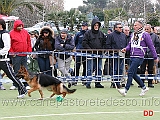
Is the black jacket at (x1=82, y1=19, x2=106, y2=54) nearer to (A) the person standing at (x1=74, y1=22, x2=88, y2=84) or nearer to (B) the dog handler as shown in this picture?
(A) the person standing at (x1=74, y1=22, x2=88, y2=84)

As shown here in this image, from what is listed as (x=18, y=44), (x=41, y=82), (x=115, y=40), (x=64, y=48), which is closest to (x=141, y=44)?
(x=115, y=40)

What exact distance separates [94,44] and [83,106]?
3893mm

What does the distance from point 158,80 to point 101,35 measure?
2.84 m

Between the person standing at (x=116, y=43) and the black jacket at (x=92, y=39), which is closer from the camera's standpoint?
the black jacket at (x=92, y=39)

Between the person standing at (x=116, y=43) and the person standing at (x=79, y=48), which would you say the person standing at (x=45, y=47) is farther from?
the person standing at (x=116, y=43)

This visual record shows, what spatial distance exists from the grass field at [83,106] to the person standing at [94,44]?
4.27ft

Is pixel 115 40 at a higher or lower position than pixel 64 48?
higher

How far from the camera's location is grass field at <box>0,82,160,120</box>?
8.48 meters

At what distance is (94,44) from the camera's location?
13.3 m

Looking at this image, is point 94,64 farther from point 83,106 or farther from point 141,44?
point 83,106

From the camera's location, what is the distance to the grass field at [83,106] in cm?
848

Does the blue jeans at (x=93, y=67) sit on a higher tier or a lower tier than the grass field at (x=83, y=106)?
higher

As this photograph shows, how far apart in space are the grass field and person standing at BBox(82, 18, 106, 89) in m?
1.30

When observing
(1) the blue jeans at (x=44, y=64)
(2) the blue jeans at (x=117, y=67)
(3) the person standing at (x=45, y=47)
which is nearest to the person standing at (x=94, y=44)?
(2) the blue jeans at (x=117, y=67)
